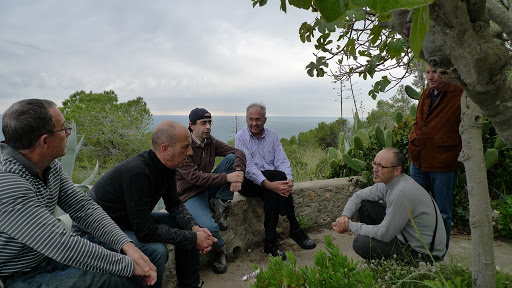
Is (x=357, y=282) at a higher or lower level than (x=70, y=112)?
lower

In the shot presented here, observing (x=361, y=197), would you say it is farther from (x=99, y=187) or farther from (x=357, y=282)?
(x=99, y=187)

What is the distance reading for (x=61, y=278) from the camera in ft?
6.12

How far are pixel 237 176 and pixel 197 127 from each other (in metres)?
0.65

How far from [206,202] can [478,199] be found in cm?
242

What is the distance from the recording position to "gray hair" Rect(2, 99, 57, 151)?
1803mm

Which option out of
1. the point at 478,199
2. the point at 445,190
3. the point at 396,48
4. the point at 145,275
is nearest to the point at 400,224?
the point at 478,199

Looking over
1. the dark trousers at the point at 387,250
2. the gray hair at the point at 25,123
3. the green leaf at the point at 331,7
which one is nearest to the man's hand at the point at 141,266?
the gray hair at the point at 25,123

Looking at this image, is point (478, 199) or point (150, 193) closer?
point (478, 199)

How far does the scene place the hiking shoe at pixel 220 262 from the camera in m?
3.48

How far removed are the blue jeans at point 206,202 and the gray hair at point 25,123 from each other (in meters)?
1.72

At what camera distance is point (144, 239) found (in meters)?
2.49

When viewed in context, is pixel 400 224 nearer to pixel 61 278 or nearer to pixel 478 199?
pixel 478 199

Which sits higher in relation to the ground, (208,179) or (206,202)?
(208,179)

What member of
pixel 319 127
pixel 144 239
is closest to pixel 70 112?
pixel 319 127
